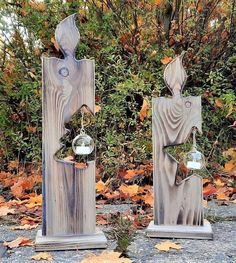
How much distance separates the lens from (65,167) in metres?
2.39

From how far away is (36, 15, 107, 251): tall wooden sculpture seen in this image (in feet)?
7.74

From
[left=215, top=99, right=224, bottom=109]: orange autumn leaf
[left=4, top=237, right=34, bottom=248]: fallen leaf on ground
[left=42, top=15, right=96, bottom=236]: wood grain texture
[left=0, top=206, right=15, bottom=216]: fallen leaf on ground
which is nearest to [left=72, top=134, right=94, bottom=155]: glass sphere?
[left=42, top=15, right=96, bottom=236]: wood grain texture

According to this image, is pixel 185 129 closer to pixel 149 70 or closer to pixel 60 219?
pixel 60 219

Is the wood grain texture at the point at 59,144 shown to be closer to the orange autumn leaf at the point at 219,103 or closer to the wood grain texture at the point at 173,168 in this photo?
the wood grain texture at the point at 173,168

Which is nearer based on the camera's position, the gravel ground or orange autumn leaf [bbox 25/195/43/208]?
the gravel ground

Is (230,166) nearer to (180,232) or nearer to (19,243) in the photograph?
(180,232)

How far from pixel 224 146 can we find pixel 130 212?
5.48 ft

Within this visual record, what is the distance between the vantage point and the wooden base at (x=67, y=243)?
91.0 inches

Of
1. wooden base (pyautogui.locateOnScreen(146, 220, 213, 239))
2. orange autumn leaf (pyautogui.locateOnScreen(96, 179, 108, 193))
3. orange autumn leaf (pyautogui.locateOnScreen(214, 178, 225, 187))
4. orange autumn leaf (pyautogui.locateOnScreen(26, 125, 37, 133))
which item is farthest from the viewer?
orange autumn leaf (pyautogui.locateOnScreen(26, 125, 37, 133))

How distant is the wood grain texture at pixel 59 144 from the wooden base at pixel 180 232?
34cm

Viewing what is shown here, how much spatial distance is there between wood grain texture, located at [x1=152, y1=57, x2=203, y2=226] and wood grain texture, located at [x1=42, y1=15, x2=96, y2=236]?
0.40 m

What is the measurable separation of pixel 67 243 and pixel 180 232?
1.99ft

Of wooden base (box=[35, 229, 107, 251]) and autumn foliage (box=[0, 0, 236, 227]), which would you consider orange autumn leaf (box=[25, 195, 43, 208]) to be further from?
wooden base (box=[35, 229, 107, 251])

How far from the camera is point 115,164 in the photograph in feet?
13.4
